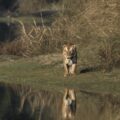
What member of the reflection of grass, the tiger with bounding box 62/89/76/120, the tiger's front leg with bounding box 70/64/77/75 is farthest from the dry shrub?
the tiger with bounding box 62/89/76/120

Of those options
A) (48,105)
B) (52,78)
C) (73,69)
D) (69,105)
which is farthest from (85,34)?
(69,105)

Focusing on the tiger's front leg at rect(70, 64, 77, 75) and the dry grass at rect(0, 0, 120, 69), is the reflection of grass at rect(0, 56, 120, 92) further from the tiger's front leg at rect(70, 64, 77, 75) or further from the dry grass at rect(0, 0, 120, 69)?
the dry grass at rect(0, 0, 120, 69)

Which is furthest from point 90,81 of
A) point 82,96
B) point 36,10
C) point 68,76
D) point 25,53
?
point 36,10

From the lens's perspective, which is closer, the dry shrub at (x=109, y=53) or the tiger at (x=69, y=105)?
the tiger at (x=69, y=105)

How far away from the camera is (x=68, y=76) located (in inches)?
923

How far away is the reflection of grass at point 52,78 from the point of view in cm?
2183

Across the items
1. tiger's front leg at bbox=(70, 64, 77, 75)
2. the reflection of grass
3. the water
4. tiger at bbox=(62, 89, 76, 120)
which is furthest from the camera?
tiger's front leg at bbox=(70, 64, 77, 75)

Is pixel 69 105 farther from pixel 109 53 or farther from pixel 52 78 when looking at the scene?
pixel 109 53

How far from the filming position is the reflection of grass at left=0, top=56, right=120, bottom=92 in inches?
859

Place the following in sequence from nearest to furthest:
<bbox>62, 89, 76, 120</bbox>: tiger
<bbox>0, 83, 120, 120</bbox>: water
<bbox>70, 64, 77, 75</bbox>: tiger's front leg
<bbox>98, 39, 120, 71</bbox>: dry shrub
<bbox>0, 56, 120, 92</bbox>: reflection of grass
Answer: <bbox>62, 89, 76, 120</bbox>: tiger < <bbox>0, 83, 120, 120</bbox>: water < <bbox>0, 56, 120, 92</bbox>: reflection of grass < <bbox>70, 64, 77, 75</bbox>: tiger's front leg < <bbox>98, 39, 120, 71</bbox>: dry shrub

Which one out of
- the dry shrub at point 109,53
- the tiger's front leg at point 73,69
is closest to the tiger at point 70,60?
the tiger's front leg at point 73,69

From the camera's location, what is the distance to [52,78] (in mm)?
23422

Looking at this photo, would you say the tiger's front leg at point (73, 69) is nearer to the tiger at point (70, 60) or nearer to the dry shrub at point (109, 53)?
the tiger at point (70, 60)

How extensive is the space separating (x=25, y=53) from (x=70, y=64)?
5949 mm
